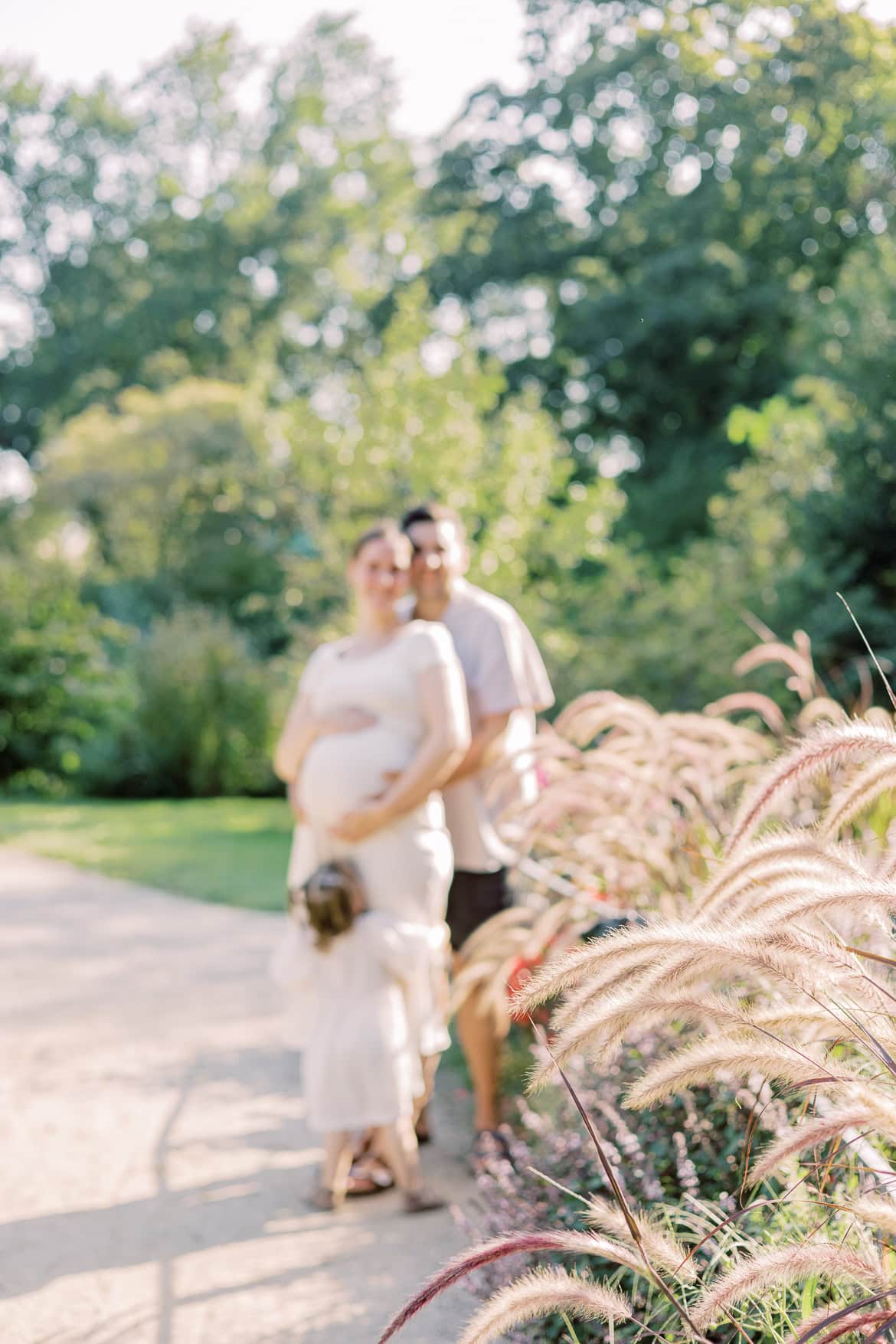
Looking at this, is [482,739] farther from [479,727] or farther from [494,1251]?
[494,1251]

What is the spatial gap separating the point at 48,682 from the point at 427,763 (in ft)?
46.4

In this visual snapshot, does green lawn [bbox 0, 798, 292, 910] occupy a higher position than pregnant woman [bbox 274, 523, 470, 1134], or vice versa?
pregnant woman [bbox 274, 523, 470, 1134]

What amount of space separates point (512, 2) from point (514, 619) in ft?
6.66

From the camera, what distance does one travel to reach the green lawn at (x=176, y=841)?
34.1 feet

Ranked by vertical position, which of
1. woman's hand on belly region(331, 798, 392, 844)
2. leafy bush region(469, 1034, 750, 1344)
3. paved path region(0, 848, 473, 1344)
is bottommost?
paved path region(0, 848, 473, 1344)

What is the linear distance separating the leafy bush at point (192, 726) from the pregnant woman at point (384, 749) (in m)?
14.5

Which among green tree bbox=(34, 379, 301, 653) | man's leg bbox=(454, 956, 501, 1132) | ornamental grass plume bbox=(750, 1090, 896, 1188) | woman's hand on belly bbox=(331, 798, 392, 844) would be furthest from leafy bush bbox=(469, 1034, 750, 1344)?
green tree bbox=(34, 379, 301, 653)

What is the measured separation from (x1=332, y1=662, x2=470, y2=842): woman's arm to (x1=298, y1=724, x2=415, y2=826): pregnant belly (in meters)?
0.04

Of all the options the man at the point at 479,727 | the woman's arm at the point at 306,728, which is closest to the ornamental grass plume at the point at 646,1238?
the woman's arm at the point at 306,728

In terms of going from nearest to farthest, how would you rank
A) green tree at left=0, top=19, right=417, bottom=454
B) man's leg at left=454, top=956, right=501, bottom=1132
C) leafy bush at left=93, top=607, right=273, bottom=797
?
1. man's leg at left=454, top=956, right=501, bottom=1132
2. leafy bush at left=93, top=607, right=273, bottom=797
3. green tree at left=0, top=19, right=417, bottom=454

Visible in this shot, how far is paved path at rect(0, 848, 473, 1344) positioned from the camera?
130 inches

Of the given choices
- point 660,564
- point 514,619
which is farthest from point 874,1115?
point 660,564

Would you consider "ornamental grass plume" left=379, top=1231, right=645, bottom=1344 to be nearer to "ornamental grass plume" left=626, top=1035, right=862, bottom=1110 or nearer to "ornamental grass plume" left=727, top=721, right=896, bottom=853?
"ornamental grass plume" left=626, top=1035, right=862, bottom=1110

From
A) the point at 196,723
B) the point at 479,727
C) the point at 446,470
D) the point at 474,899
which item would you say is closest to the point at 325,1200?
the point at 474,899
